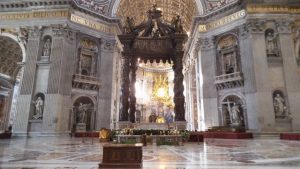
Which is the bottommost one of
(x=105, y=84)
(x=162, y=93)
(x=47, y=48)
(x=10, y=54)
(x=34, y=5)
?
(x=105, y=84)

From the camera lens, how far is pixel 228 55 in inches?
669

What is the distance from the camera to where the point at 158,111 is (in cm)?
3316

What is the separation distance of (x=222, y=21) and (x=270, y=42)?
3.84 metres

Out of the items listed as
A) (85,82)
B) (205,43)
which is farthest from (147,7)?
(85,82)

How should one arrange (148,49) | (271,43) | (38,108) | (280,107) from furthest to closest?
1. (271,43)
2. (38,108)
3. (280,107)
4. (148,49)

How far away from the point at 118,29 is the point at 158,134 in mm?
12391

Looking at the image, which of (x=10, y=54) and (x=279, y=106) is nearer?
(x=279, y=106)

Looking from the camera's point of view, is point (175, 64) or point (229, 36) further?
point (229, 36)

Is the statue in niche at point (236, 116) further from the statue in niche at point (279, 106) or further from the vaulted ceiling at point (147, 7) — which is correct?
the vaulted ceiling at point (147, 7)

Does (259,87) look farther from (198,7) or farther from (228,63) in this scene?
(198,7)

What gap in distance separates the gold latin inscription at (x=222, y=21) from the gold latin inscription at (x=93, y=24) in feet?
24.6

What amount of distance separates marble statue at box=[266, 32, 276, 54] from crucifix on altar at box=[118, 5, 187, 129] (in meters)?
7.18

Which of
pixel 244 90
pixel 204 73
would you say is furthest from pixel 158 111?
pixel 244 90

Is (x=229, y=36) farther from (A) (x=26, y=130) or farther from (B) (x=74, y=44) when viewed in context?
(A) (x=26, y=130)
